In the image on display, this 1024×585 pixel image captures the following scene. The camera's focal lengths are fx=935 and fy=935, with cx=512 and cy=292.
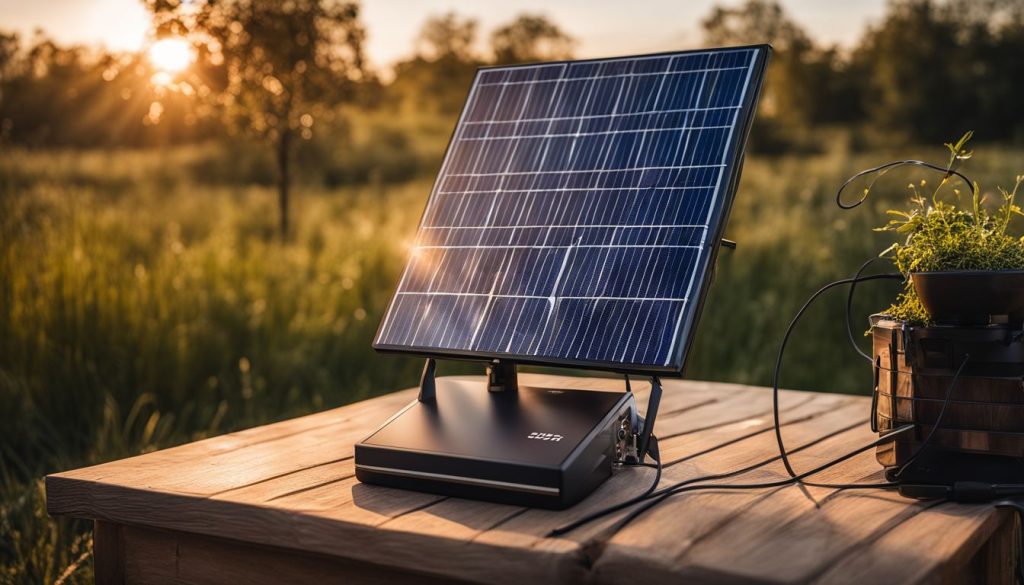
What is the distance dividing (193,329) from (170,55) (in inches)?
74.7

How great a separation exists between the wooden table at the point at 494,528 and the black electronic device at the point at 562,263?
0.11 m

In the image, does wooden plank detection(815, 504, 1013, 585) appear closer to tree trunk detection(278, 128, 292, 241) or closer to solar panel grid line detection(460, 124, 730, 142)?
solar panel grid line detection(460, 124, 730, 142)

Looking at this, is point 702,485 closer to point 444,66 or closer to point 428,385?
point 428,385

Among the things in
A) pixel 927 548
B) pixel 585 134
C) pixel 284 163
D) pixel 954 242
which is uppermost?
pixel 284 163

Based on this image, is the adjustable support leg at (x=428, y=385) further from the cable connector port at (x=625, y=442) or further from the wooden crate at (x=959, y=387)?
the wooden crate at (x=959, y=387)

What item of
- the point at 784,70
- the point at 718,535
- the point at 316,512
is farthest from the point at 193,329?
the point at 784,70

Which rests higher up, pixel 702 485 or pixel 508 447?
pixel 508 447

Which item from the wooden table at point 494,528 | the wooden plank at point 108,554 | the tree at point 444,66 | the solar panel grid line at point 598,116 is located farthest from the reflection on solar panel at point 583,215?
the tree at point 444,66

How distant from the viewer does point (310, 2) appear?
23.7 ft

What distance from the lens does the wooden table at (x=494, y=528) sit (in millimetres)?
1749

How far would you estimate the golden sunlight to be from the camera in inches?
225

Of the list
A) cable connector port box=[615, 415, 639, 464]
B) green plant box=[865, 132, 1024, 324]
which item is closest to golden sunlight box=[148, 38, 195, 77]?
cable connector port box=[615, 415, 639, 464]

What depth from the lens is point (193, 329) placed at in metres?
5.11

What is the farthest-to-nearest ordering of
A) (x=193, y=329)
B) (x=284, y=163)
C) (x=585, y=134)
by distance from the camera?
(x=284, y=163), (x=193, y=329), (x=585, y=134)
